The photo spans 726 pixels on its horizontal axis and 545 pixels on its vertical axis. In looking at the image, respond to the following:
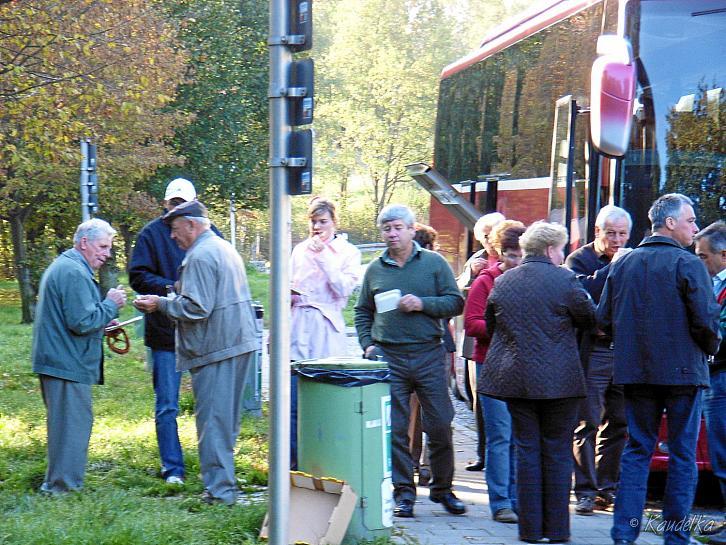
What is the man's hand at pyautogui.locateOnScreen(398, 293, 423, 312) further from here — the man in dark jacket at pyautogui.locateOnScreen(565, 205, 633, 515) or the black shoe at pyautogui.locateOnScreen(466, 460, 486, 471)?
the black shoe at pyautogui.locateOnScreen(466, 460, 486, 471)

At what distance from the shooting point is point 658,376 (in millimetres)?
6594

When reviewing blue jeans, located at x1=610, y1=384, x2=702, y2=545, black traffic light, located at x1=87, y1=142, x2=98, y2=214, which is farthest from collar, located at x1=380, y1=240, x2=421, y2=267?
black traffic light, located at x1=87, y1=142, x2=98, y2=214

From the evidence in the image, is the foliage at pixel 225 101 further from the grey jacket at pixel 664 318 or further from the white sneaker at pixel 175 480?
the grey jacket at pixel 664 318

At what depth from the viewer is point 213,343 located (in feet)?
24.8

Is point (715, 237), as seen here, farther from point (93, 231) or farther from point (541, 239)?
point (93, 231)

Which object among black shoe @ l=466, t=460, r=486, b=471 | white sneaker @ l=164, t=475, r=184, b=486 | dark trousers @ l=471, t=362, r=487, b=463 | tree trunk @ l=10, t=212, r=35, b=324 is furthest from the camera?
tree trunk @ l=10, t=212, r=35, b=324

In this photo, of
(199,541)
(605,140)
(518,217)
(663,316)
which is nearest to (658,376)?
(663,316)

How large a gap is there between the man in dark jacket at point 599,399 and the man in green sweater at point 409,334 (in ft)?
2.92

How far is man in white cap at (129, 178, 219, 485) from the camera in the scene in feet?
27.3

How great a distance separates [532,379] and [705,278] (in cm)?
111

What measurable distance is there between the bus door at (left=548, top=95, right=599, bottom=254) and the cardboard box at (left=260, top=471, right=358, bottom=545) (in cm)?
323

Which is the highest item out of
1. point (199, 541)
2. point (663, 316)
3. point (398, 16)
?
point (398, 16)

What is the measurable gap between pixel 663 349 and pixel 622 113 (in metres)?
1.73

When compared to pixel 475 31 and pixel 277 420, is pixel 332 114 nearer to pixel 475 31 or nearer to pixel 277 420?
pixel 475 31
